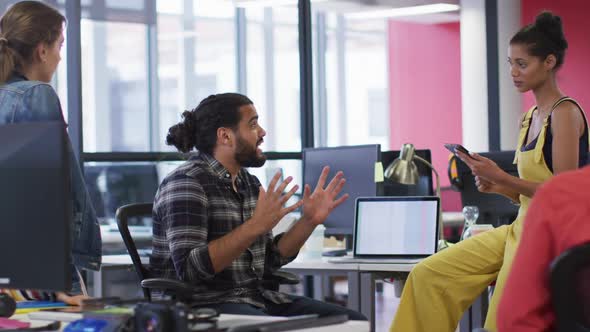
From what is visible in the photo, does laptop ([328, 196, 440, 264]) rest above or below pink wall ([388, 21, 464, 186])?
below

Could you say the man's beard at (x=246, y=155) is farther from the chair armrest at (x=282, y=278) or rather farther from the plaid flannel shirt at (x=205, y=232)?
the chair armrest at (x=282, y=278)

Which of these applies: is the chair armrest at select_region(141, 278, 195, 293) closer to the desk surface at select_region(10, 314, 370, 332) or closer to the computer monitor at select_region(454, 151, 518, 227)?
the desk surface at select_region(10, 314, 370, 332)

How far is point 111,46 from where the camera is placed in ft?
22.4

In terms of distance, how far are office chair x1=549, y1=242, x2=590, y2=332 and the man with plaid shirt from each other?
117cm

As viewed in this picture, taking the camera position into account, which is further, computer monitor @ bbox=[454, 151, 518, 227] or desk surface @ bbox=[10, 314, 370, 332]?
computer monitor @ bbox=[454, 151, 518, 227]

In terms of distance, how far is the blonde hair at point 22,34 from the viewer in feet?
8.85

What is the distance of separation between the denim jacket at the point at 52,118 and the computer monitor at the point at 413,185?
2502mm

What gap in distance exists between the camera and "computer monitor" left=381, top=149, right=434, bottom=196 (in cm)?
498

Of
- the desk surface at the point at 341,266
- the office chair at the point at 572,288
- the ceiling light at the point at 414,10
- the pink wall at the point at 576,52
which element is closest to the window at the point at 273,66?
the ceiling light at the point at 414,10

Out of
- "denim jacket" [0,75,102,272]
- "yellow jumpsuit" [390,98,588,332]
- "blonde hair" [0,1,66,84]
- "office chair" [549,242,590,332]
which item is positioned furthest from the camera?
"yellow jumpsuit" [390,98,588,332]

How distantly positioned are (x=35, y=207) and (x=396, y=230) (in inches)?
92.6

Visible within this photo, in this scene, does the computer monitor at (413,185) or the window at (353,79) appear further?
the window at (353,79)

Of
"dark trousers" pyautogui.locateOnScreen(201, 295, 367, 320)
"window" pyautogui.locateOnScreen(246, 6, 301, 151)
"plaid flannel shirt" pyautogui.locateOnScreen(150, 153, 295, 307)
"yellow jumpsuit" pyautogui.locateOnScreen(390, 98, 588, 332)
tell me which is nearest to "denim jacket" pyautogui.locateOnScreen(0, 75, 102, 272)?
"plaid flannel shirt" pyautogui.locateOnScreen(150, 153, 295, 307)

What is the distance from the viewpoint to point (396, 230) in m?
4.16
